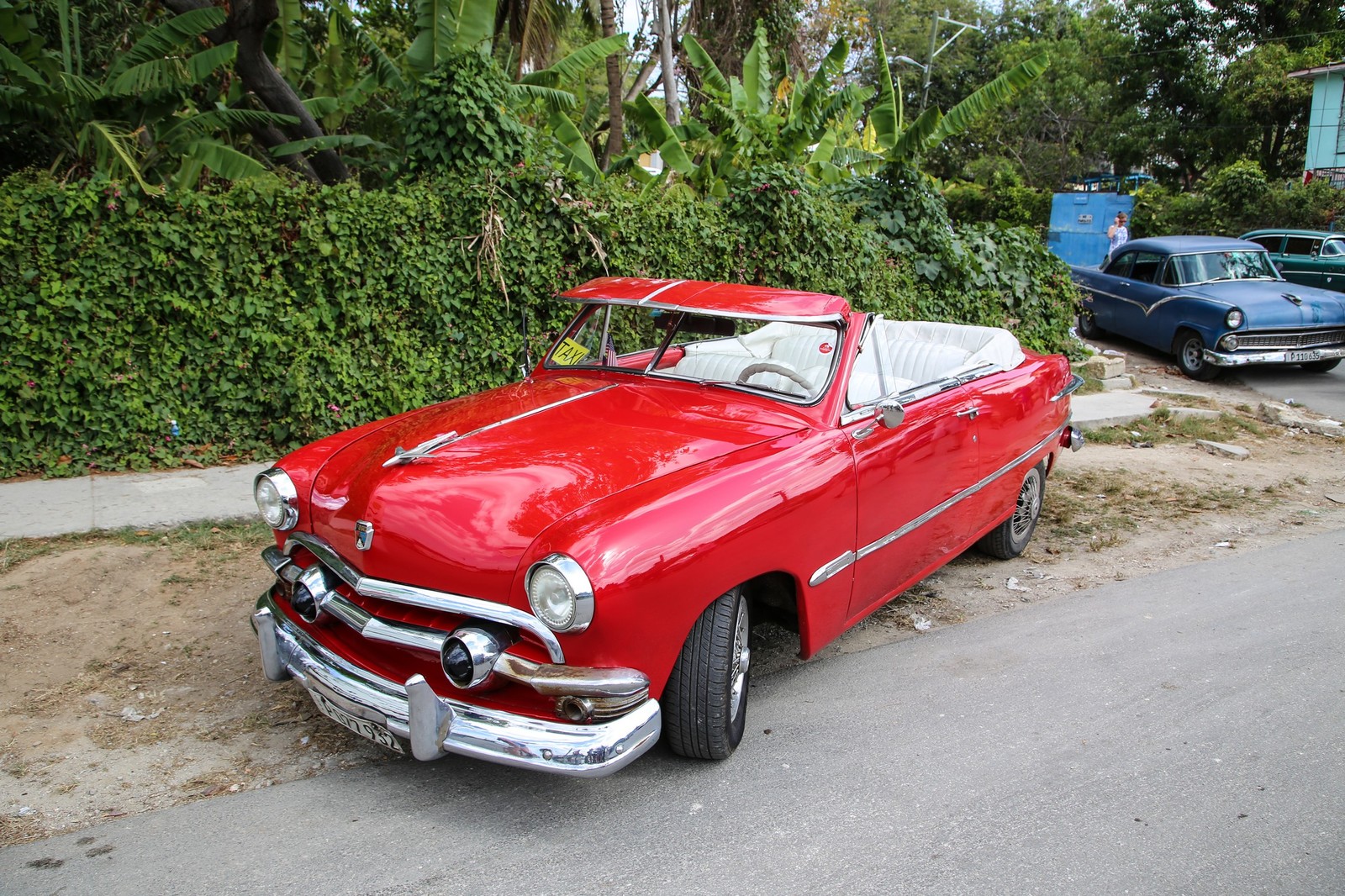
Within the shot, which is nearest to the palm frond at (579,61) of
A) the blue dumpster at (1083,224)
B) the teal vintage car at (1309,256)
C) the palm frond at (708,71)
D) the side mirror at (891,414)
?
the palm frond at (708,71)

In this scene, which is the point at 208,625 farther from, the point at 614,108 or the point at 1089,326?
the point at 1089,326

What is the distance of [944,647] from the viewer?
444cm

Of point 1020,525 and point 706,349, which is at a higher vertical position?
point 706,349

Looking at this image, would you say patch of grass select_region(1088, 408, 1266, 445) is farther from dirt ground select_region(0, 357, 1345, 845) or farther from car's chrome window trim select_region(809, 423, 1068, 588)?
car's chrome window trim select_region(809, 423, 1068, 588)

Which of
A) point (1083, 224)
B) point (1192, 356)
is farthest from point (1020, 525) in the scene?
point (1083, 224)

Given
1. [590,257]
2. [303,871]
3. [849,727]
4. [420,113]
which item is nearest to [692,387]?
[849,727]

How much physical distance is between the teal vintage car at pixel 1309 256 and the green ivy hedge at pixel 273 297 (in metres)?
11.2

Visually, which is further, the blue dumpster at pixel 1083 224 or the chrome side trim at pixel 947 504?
the blue dumpster at pixel 1083 224

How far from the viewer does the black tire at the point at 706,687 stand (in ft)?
10.2

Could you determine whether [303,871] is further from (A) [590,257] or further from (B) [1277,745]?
(A) [590,257]

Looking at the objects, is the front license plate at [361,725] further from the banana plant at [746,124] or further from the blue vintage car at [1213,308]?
the blue vintage car at [1213,308]

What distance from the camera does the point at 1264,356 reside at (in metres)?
11.2

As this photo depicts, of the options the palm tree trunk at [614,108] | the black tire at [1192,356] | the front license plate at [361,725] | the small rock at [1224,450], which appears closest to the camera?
the front license plate at [361,725]

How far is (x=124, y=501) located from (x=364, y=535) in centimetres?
369
